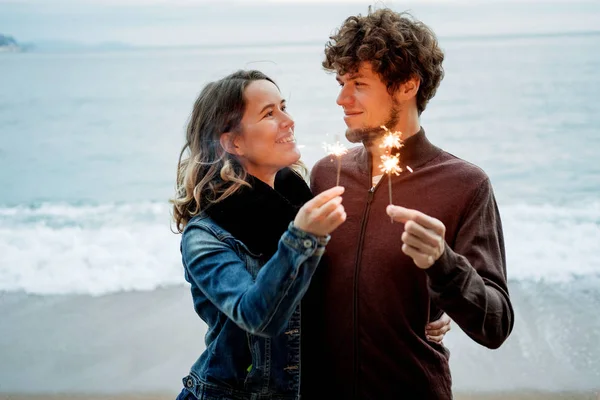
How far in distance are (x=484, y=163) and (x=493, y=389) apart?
3.16 meters

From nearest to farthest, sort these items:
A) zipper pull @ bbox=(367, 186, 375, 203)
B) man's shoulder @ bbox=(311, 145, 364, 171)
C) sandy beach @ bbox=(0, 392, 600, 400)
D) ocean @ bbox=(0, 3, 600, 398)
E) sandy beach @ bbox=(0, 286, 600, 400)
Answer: zipper pull @ bbox=(367, 186, 375, 203)
man's shoulder @ bbox=(311, 145, 364, 171)
sandy beach @ bbox=(0, 392, 600, 400)
sandy beach @ bbox=(0, 286, 600, 400)
ocean @ bbox=(0, 3, 600, 398)

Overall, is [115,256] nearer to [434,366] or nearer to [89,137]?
[89,137]

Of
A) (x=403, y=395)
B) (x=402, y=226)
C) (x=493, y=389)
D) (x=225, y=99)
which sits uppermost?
(x=225, y=99)

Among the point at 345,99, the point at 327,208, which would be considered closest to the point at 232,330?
the point at 327,208

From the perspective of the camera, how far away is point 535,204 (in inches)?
244

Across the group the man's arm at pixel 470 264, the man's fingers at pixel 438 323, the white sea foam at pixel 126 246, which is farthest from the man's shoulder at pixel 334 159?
the white sea foam at pixel 126 246

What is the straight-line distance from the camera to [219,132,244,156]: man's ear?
1.85m

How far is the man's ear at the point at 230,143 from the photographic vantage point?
6.07 feet

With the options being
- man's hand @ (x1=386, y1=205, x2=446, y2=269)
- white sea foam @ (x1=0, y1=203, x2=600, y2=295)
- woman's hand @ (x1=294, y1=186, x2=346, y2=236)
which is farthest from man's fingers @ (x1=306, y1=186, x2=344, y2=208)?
white sea foam @ (x1=0, y1=203, x2=600, y2=295)

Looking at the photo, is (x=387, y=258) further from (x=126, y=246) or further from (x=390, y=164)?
(x=126, y=246)

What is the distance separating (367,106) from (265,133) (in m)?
0.30

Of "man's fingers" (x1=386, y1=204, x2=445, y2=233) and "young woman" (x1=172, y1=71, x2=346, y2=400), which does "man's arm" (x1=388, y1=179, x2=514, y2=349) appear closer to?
"man's fingers" (x1=386, y1=204, x2=445, y2=233)

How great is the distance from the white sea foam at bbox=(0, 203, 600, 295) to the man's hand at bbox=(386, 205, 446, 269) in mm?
3832

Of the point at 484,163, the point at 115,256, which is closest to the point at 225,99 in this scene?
the point at 115,256
